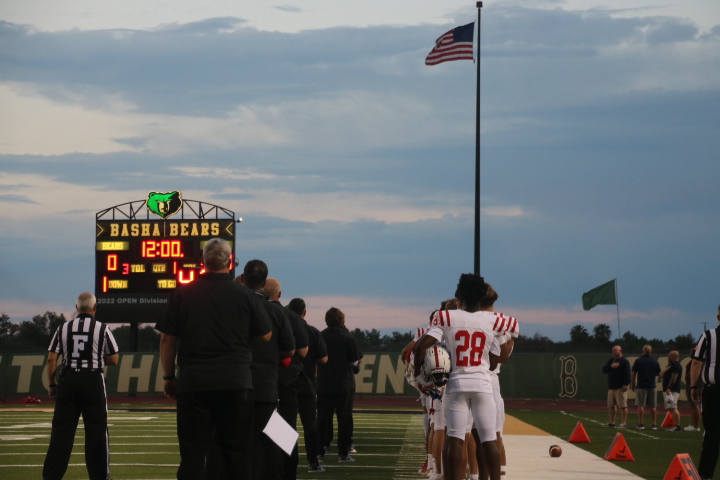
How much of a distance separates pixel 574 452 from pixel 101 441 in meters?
8.06

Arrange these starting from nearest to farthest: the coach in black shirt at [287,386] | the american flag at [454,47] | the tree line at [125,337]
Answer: the coach in black shirt at [287,386], the american flag at [454,47], the tree line at [125,337]

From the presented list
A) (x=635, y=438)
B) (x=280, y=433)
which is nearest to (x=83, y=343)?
(x=280, y=433)

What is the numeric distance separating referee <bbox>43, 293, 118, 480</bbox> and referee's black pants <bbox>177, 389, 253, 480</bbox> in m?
3.02

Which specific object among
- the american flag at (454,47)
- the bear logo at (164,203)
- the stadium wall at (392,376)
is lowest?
the stadium wall at (392,376)

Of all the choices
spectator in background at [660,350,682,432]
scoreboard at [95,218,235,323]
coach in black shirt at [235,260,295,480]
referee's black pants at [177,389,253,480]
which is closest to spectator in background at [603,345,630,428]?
spectator in background at [660,350,682,432]

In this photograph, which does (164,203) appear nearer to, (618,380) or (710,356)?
(618,380)

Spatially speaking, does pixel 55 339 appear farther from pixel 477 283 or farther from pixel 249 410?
pixel 477 283

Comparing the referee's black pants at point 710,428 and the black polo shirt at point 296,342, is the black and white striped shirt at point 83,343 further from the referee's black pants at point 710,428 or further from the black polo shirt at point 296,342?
the referee's black pants at point 710,428

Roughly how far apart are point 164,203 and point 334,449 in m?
18.8

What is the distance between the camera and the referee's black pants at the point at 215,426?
22.7 ft

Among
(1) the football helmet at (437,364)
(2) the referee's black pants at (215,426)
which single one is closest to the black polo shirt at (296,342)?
(1) the football helmet at (437,364)

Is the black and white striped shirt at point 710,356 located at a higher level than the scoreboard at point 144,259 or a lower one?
lower

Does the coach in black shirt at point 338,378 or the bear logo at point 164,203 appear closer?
the coach in black shirt at point 338,378

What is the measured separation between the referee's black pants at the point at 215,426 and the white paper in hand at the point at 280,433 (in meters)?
0.31
